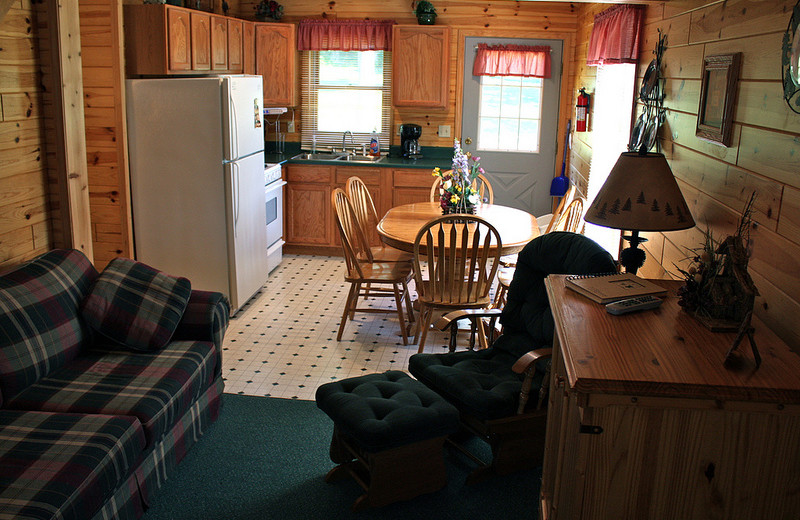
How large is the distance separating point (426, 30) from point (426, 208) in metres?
1.92

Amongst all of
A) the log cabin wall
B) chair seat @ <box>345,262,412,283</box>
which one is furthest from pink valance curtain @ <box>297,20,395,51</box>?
the log cabin wall

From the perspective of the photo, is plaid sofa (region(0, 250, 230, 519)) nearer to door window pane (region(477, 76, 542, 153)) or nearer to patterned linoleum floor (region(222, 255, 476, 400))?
patterned linoleum floor (region(222, 255, 476, 400))

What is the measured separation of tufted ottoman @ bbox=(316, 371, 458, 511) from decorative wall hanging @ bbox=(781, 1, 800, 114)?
1.53 m

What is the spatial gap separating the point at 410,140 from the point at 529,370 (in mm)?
4114

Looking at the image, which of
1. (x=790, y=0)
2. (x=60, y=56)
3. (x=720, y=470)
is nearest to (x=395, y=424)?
(x=720, y=470)

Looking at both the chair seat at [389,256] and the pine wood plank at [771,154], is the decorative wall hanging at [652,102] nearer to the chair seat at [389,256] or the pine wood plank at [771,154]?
the pine wood plank at [771,154]

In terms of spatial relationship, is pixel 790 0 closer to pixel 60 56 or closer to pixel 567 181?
pixel 60 56

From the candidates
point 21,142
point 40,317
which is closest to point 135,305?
point 40,317

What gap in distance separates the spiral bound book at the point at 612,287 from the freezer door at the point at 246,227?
9.46ft

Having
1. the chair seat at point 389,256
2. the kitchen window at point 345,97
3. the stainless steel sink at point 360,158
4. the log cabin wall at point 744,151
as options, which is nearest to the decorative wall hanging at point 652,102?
the log cabin wall at point 744,151

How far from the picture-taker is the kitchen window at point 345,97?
672cm

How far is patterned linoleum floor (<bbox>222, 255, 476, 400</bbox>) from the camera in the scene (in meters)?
3.92

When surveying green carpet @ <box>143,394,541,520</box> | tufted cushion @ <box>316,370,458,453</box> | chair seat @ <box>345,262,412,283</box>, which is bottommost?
green carpet @ <box>143,394,541,520</box>

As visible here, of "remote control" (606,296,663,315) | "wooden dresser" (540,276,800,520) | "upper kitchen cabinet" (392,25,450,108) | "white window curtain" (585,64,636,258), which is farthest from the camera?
"upper kitchen cabinet" (392,25,450,108)
